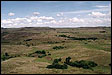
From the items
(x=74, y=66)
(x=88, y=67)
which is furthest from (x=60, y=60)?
(x=88, y=67)

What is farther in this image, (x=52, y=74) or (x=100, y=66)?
(x=100, y=66)

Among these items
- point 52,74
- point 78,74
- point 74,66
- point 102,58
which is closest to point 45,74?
point 52,74

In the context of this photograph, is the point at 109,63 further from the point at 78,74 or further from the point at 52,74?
the point at 52,74

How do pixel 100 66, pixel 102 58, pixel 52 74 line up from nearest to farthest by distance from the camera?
pixel 52 74 → pixel 100 66 → pixel 102 58

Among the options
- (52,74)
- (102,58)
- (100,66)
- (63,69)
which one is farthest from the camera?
(102,58)

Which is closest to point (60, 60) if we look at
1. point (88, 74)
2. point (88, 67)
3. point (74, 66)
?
point (74, 66)

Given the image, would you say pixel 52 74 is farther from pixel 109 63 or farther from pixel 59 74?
pixel 109 63

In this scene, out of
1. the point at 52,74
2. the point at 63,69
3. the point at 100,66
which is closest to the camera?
the point at 52,74

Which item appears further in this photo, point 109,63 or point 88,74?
point 109,63

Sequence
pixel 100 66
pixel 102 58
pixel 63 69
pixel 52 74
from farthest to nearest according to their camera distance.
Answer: pixel 102 58 → pixel 100 66 → pixel 63 69 → pixel 52 74
